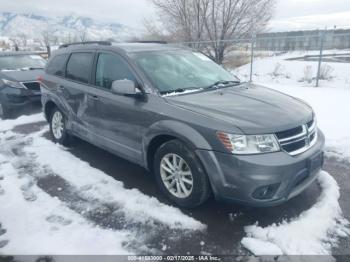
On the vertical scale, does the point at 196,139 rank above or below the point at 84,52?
below

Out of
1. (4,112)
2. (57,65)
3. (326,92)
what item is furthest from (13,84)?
(326,92)

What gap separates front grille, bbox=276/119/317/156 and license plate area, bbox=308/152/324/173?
126mm

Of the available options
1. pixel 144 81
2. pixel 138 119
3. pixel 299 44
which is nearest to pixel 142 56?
pixel 144 81

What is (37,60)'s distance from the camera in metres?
9.30

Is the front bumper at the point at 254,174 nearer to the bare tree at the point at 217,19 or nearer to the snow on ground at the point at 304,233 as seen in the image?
the snow on ground at the point at 304,233

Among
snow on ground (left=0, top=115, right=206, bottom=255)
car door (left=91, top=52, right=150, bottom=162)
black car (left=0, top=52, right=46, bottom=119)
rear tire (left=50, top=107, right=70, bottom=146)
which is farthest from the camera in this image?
black car (left=0, top=52, right=46, bottom=119)

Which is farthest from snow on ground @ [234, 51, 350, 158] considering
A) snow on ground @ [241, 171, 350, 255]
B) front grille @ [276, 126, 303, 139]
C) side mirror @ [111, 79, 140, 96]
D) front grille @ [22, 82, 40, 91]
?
front grille @ [22, 82, 40, 91]

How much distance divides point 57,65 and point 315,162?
433 cm

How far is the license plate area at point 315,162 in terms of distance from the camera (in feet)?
10.7

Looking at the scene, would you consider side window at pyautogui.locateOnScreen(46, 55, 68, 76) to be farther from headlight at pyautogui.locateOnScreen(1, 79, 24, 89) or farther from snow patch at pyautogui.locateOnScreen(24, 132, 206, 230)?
headlight at pyautogui.locateOnScreen(1, 79, 24, 89)

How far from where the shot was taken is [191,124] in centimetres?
321

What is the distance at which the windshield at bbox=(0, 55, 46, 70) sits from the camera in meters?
8.63

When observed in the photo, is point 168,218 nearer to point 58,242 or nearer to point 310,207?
point 58,242

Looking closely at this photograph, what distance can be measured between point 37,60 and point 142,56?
21.0ft
